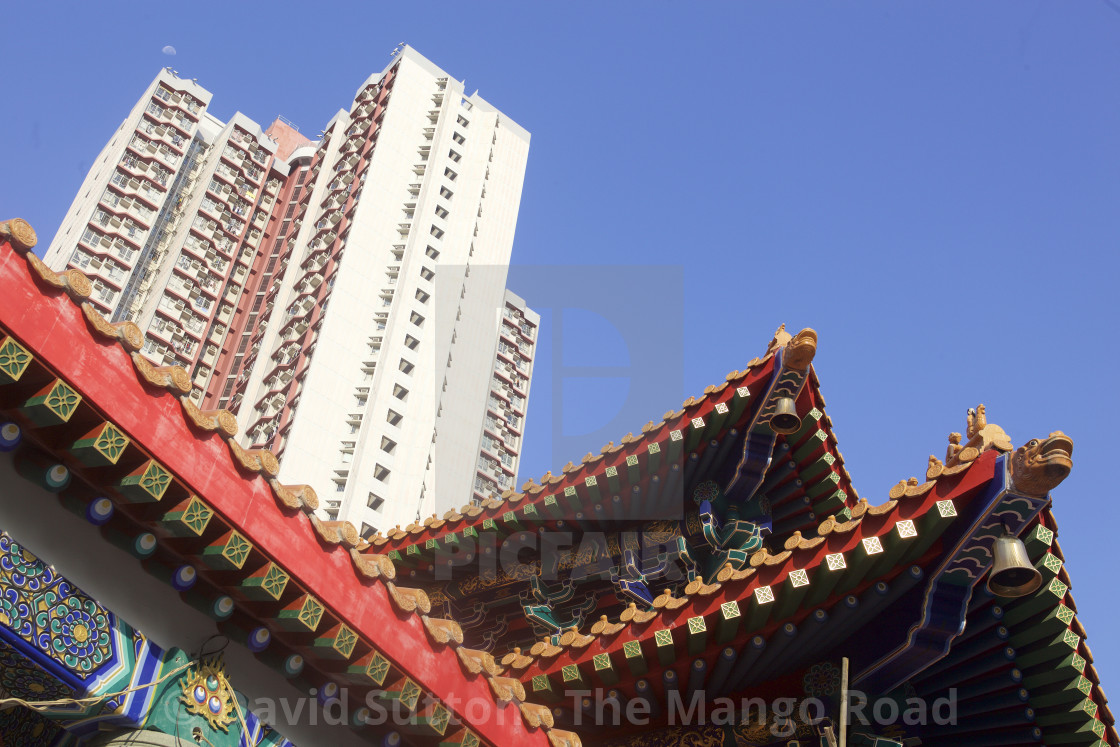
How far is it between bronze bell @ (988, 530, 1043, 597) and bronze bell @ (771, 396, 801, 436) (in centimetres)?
353

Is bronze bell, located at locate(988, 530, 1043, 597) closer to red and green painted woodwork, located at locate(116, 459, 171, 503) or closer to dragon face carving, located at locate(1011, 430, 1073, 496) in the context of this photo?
dragon face carving, located at locate(1011, 430, 1073, 496)

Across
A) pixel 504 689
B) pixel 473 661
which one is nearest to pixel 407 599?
pixel 473 661

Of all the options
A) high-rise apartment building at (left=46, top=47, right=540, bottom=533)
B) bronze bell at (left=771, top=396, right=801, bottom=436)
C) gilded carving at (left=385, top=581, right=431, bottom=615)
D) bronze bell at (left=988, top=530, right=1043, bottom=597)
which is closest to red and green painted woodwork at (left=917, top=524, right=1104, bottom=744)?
bronze bell at (left=988, top=530, right=1043, bottom=597)

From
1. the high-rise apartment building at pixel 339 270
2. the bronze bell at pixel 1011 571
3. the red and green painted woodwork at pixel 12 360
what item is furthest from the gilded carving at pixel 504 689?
the high-rise apartment building at pixel 339 270

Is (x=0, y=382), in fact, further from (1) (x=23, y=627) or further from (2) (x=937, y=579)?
(2) (x=937, y=579)

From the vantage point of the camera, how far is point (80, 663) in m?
7.14

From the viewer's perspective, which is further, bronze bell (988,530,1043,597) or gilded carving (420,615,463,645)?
bronze bell (988,530,1043,597)

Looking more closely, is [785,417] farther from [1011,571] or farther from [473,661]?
[473,661]

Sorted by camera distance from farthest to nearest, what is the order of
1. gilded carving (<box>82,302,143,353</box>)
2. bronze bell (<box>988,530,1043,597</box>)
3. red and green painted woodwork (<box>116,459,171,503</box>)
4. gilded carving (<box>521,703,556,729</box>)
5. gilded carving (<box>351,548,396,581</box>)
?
gilded carving (<box>521,703,556,729</box>), bronze bell (<box>988,530,1043,597</box>), gilded carving (<box>351,548,396,581</box>), red and green painted woodwork (<box>116,459,171,503</box>), gilded carving (<box>82,302,143,353</box>)

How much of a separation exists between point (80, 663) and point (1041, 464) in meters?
7.97

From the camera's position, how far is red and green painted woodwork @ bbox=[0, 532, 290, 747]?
698 cm

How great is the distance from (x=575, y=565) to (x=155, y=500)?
7472mm

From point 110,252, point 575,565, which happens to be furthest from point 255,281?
point 575,565

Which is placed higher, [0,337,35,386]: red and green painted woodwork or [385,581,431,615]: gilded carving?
[0,337,35,386]: red and green painted woodwork
